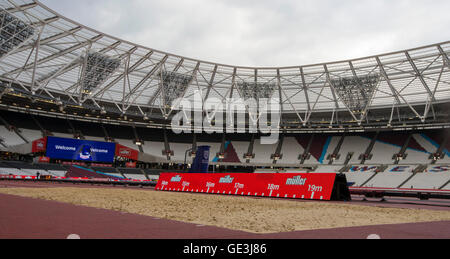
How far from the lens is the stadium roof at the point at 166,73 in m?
38.8

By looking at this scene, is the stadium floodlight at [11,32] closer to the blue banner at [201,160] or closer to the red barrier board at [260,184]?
the blue banner at [201,160]

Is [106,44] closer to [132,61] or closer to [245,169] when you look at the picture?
[132,61]

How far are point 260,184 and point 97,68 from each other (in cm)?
3096

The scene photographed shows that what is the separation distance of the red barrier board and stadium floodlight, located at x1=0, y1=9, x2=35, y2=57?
22911 millimetres

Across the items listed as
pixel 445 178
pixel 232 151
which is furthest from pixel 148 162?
pixel 445 178

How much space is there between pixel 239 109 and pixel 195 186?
33.0 m

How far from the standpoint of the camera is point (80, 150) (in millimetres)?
57344

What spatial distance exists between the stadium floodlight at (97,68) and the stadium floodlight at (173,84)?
7.31 metres

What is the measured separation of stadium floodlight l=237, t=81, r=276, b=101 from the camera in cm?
5519

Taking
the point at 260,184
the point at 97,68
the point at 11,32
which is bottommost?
the point at 260,184

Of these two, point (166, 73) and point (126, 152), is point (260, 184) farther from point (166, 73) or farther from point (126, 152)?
point (126, 152)

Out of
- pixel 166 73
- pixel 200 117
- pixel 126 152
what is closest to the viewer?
pixel 166 73

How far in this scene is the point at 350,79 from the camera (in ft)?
163

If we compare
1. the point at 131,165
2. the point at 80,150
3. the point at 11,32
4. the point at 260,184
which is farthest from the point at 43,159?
the point at 260,184
